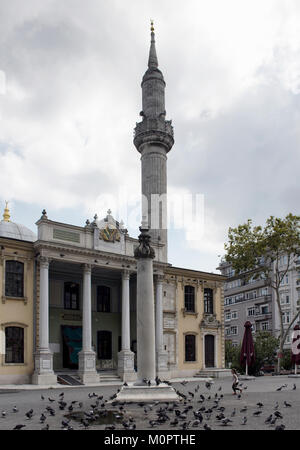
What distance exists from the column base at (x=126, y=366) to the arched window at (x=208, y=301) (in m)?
10.2

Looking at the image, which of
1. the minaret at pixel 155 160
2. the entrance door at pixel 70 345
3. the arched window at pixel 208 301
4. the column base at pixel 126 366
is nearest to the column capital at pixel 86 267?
the entrance door at pixel 70 345

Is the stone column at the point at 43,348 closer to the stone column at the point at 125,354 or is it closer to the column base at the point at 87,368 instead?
the column base at the point at 87,368

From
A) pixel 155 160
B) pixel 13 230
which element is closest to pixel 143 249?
pixel 13 230

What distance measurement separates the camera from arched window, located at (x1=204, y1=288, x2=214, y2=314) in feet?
141

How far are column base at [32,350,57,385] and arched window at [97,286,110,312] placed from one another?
8656 mm

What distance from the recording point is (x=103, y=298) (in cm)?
3941

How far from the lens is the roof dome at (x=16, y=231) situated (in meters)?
40.0

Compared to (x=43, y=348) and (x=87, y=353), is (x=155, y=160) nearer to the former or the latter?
(x=87, y=353)

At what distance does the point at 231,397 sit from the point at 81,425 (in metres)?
9.37

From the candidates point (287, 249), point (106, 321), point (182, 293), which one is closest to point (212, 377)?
point (182, 293)

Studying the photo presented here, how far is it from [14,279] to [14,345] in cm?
403

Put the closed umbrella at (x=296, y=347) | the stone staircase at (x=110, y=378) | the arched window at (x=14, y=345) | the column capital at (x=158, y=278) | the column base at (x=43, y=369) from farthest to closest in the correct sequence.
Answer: the column capital at (x=158, y=278) < the closed umbrella at (x=296, y=347) < the stone staircase at (x=110, y=378) < the arched window at (x=14, y=345) < the column base at (x=43, y=369)

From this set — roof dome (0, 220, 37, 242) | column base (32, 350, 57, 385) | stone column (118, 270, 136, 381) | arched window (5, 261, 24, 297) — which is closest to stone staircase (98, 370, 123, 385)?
stone column (118, 270, 136, 381)
